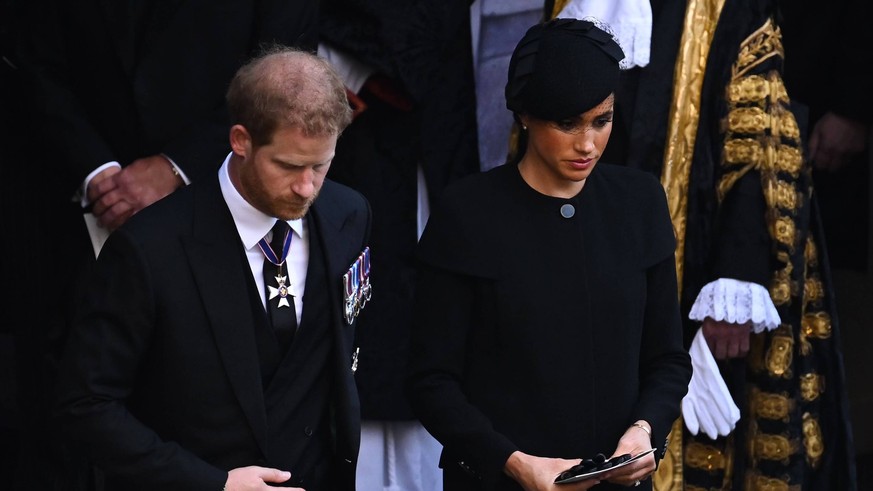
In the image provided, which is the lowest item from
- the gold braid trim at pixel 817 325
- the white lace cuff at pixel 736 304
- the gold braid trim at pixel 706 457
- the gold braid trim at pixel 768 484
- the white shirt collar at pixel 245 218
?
the gold braid trim at pixel 768 484

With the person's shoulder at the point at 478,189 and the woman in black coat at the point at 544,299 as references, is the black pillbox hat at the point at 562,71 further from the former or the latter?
the person's shoulder at the point at 478,189

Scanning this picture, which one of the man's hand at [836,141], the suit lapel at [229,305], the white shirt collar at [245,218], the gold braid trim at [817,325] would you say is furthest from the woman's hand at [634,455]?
the man's hand at [836,141]

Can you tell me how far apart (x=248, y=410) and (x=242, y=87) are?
618mm

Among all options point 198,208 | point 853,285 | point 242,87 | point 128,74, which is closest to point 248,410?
point 198,208

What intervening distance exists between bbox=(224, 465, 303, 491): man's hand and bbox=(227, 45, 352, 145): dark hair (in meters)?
0.62

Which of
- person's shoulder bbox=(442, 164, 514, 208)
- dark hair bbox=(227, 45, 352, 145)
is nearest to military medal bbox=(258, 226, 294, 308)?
dark hair bbox=(227, 45, 352, 145)

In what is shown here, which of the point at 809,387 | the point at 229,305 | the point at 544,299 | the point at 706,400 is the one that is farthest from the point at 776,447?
the point at 229,305

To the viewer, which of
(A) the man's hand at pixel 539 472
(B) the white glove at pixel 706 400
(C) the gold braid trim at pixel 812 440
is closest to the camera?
(A) the man's hand at pixel 539 472

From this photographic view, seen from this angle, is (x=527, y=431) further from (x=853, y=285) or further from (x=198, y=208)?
(x=853, y=285)

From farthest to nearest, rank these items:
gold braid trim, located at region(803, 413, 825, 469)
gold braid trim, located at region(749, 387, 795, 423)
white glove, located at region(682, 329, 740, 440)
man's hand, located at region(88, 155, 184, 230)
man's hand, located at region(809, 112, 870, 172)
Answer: man's hand, located at region(809, 112, 870, 172), gold braid trim, located at region(803, 413, 825, 469), gold braid trim, located at region(749, 387, 795, 423), white glove, located at region(682, 329, 740, 440), man's hand, located at region(88, 155, 184, 230)

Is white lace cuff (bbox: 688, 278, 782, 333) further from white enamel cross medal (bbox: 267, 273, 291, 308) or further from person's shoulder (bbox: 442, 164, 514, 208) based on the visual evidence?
white enamel cross medal (bbox: 267, 273, 291, 308)

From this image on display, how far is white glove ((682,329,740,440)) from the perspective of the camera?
4172mm

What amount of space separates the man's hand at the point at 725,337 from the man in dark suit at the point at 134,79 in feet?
4.20

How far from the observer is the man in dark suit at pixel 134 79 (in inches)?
157
